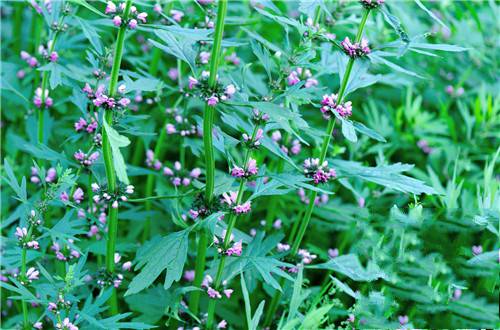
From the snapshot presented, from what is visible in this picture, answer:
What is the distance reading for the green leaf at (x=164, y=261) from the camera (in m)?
1.55

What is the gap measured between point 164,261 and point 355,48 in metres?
0.70

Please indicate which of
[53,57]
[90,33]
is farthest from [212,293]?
[53,57]

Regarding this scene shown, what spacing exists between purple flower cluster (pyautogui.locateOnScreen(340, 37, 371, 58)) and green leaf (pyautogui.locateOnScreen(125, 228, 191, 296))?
23.2 inches

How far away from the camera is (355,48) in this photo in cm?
165

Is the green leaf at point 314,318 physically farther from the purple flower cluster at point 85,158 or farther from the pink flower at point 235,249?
the purple flower cluster at point 85,158

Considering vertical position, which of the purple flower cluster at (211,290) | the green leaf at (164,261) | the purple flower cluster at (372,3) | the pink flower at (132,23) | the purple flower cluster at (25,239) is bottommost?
the purple flower cluster at (211,290)

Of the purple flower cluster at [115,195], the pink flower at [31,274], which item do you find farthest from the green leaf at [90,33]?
the pink flower at [31,274]

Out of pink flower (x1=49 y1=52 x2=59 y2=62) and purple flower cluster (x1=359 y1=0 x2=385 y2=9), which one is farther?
pink flower (x1=49 y1=52 x2=59 y2=62)

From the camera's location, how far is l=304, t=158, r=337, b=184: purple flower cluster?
1771 millimetres

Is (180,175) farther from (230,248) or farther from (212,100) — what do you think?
(212,100)

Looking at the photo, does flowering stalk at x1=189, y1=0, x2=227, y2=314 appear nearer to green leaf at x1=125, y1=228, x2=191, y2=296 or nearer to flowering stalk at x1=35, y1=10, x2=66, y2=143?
green leaf at x1=125, y1=228, x2=191, y2=296

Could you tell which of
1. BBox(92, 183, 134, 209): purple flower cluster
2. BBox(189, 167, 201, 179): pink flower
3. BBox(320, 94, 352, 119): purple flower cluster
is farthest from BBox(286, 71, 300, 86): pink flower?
BBox(92, 183, 134, 209): purple flower cluster

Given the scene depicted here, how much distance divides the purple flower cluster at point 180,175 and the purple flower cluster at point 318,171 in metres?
0.46

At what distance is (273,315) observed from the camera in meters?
2.05
